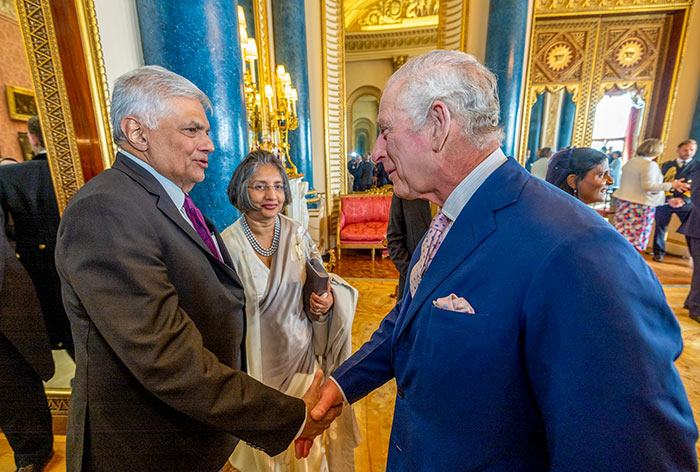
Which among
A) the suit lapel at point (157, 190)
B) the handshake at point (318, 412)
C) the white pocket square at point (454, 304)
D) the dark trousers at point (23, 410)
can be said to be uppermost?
the suit lapel at point (157, 190)

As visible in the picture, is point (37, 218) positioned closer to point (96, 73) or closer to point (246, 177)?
point (96, 73)

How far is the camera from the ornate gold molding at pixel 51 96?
4.85 ft

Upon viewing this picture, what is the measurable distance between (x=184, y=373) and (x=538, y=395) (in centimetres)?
91

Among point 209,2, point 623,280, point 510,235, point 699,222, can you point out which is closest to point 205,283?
point 510,235

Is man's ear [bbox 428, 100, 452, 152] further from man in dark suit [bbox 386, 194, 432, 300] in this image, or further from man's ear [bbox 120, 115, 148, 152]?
man in dark suit [bbox 386, 194, 432, 300]

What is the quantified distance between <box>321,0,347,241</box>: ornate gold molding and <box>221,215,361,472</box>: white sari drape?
4.94 meters

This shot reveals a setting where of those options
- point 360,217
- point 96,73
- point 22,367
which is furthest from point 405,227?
point 360,217

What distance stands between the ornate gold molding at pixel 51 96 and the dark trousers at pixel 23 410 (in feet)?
3.16

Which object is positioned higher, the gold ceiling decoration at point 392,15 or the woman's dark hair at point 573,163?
the gold ceiling decoration at point 392,15

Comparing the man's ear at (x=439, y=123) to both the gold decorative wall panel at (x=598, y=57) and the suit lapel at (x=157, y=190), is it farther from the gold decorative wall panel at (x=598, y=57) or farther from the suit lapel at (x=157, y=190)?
the gold decorative wall panel at (x=598, y=57)

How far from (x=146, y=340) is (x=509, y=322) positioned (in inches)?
36.2

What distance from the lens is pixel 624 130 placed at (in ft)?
22.7

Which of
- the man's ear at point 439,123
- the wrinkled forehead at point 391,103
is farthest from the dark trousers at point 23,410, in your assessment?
the man's ear at point 439,123

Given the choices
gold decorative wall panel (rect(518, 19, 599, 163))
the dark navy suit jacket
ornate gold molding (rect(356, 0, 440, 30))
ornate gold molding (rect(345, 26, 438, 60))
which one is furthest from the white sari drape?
ornate gold molding (rect(356, 0, 440, 30))
